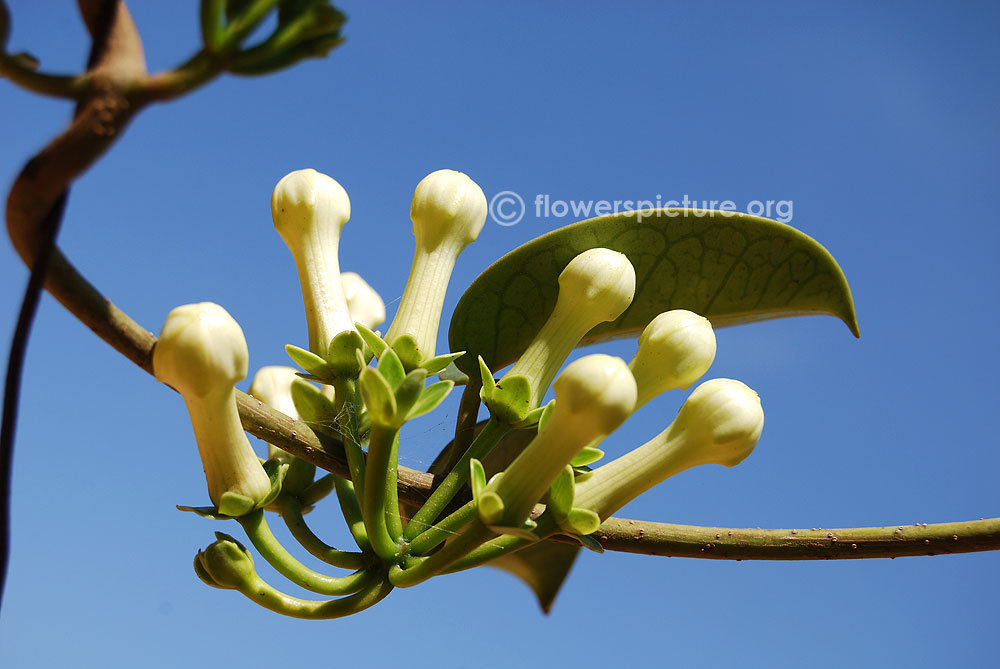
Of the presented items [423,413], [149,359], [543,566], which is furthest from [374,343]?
[543,566]

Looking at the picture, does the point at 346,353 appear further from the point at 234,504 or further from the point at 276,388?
the point at 276,388

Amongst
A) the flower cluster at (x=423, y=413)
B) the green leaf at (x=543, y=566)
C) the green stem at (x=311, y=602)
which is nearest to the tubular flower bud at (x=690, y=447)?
the flower cluster at (x=423, y=413)

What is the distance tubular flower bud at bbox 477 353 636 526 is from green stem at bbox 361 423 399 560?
0.11 metres

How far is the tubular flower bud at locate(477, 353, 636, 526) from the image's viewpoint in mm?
681

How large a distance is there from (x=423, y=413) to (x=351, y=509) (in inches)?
8.2

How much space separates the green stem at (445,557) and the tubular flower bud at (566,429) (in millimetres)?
22

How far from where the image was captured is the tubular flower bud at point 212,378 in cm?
68

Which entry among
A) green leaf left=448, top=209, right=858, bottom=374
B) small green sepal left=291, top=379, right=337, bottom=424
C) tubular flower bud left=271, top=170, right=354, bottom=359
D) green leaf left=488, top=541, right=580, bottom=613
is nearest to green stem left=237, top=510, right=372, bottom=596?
small green sepal left=291, top=379, right=337, bottom=424

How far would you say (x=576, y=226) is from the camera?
0.97 m

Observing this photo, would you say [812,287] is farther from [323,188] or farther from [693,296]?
[323,188]

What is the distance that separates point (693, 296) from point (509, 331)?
0.23 m

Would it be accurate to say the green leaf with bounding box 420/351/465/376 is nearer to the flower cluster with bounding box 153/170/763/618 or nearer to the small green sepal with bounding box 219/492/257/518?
the flower cluster with bounding box 153/170/763/618

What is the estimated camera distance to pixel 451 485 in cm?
86

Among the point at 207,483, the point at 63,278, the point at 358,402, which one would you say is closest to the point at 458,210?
the point at 358,402
